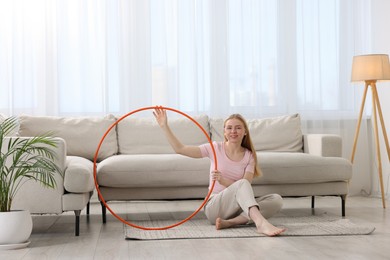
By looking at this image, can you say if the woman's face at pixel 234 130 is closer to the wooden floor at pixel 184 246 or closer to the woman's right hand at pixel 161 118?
the woman's right hand at pixel 161 118

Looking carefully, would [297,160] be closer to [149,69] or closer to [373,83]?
[373,83]

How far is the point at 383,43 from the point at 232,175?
2.96 m

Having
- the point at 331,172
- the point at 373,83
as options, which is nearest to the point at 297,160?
the point at 331,172

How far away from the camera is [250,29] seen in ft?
22.2

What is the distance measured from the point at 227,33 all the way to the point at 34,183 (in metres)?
3.15

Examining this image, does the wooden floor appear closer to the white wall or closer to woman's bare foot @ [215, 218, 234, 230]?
woman's bare foot @ [215, 218, 234, 230]

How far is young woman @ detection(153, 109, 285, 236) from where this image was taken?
4.31m

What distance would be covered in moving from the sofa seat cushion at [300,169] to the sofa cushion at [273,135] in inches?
27.5

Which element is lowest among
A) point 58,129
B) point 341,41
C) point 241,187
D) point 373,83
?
point 241,187

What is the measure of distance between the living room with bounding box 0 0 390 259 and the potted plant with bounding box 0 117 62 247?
2002 mm

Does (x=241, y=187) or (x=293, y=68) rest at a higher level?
(x=293, y=68)

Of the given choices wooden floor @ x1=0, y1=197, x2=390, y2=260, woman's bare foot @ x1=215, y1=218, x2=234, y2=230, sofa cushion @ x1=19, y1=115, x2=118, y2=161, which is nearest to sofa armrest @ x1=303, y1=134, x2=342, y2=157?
wooden floor @ x1=0, y1=197, x2=390, y2=260

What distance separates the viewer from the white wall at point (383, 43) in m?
6.68

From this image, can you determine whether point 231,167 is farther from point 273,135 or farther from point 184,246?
point 273,135
